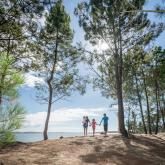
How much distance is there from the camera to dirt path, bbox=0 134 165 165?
1642 cm

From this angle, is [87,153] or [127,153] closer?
[87,153]

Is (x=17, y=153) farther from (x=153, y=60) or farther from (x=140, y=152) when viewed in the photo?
(x=153, y=60)

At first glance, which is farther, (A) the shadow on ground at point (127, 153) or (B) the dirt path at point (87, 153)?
(A) the shadow on ground at point (127, 153)

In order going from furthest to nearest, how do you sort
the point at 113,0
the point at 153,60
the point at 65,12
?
the point at 153,60, the point at 65,12, the point at 113,0

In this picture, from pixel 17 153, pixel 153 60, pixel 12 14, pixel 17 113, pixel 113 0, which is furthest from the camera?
pixel 153 60

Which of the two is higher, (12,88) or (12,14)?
(12,14)

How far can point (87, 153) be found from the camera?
731 inches

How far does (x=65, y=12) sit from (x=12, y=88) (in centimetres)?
2261

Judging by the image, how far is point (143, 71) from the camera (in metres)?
37.4

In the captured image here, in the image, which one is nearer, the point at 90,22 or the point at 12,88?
the point at 12,88

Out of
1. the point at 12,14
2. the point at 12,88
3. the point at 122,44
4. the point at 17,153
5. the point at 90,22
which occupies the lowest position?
the point at 17,153

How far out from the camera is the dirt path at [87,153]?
16.4 meters

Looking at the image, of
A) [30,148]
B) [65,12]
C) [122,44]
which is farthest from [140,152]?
[65,12]

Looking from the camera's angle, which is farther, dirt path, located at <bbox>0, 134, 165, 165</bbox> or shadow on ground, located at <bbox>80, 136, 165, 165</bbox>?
shadow on ground, located at <bbox>80, 136, 165, 165</bbox>
